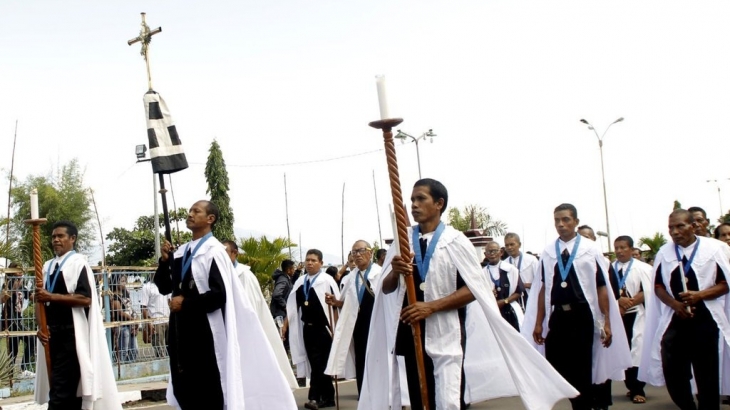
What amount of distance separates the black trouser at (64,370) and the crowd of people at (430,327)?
0.01 m

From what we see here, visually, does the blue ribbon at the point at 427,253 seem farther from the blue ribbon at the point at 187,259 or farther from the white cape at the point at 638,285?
the white cape at the point at 638,285

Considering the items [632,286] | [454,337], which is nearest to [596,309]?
[454,337]

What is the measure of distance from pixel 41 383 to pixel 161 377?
17.5ft

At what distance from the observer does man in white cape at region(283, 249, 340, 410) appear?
11422mm

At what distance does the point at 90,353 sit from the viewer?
859cm

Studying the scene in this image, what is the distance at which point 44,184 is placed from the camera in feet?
133

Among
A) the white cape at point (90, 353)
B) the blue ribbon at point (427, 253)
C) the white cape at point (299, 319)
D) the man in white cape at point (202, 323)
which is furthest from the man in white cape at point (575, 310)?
the white cape at point (90, 353)

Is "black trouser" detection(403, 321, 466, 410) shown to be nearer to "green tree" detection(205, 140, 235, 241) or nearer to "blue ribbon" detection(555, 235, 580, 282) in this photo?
"blue ribbon" detection(555, 235, 580, 282)

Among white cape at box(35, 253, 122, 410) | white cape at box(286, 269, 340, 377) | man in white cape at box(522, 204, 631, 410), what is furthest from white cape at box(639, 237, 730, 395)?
white cape at box(35, 253, 122, 410)

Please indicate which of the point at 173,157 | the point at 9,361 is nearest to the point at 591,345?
the point at 173,157

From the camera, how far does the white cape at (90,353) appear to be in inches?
332

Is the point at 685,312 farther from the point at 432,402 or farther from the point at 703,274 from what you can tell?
the point at 432,402

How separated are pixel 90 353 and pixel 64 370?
306mm

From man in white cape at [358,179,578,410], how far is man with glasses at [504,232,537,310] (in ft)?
23.1
